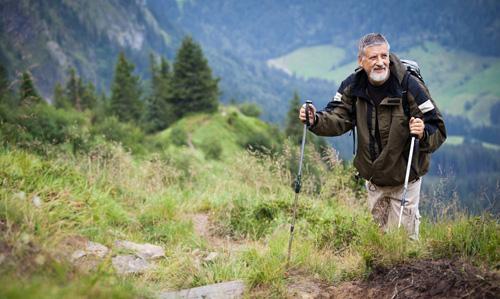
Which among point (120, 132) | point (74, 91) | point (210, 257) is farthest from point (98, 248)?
point (74, 91)

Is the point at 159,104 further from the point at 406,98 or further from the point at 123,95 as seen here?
the point at 406,98

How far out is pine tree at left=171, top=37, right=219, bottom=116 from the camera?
5284cm

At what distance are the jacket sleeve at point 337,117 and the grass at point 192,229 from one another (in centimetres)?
117

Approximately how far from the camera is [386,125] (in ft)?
17.4

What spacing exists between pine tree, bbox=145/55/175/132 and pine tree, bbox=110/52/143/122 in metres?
2.11

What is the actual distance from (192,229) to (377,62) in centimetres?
384

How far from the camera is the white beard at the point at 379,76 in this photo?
5.18 m

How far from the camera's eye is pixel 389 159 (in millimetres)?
5320

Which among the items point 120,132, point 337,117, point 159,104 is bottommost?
point 337,117

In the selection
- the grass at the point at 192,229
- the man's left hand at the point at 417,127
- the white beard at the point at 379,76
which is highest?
the white beard at the point at 379,76

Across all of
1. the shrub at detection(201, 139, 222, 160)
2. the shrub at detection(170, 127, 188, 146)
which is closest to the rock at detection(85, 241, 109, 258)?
the shrub at detection(201, 139, 222, 160)

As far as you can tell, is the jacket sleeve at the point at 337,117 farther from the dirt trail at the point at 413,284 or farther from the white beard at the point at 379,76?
the dirt trail at the point at 413,284

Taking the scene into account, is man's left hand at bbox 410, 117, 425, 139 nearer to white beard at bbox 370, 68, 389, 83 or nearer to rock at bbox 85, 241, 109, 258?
white beard at bbox 370, 68, 389, 83

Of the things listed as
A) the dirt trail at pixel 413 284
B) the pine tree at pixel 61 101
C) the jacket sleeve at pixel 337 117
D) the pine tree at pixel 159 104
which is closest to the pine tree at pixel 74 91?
the pine tree at pixel 61 101
